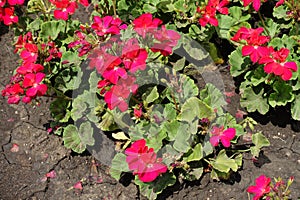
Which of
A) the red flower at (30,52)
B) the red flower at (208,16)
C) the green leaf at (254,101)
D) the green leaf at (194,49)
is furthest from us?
the green leaf at (194,49)

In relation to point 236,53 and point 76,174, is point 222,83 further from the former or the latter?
point 76,174

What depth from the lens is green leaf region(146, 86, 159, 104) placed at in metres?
2.72

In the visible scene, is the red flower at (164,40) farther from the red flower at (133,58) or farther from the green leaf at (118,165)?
the green leaf at (118,165)

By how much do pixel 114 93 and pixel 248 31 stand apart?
931 mm

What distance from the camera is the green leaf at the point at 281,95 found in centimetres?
281

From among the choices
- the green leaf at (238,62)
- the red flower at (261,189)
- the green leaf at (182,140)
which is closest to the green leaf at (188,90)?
the green leaf at (182,140)

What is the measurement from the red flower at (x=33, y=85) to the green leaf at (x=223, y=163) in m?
1.10

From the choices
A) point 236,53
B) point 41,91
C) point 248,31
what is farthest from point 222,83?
point 41,91

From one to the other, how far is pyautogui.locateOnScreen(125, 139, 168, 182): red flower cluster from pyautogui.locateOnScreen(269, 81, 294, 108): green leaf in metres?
0.89

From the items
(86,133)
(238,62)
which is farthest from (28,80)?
(238,62)

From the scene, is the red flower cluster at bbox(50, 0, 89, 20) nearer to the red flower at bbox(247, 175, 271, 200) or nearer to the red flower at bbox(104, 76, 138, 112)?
the red flower at bbox(104, 76, 138, 112)

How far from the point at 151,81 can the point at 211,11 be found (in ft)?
Result: 1.86

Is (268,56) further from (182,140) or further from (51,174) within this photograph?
(51,174)

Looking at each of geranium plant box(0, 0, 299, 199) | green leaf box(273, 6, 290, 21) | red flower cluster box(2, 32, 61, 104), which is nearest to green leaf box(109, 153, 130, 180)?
geranium plant box(0, 0, 299, 199)
